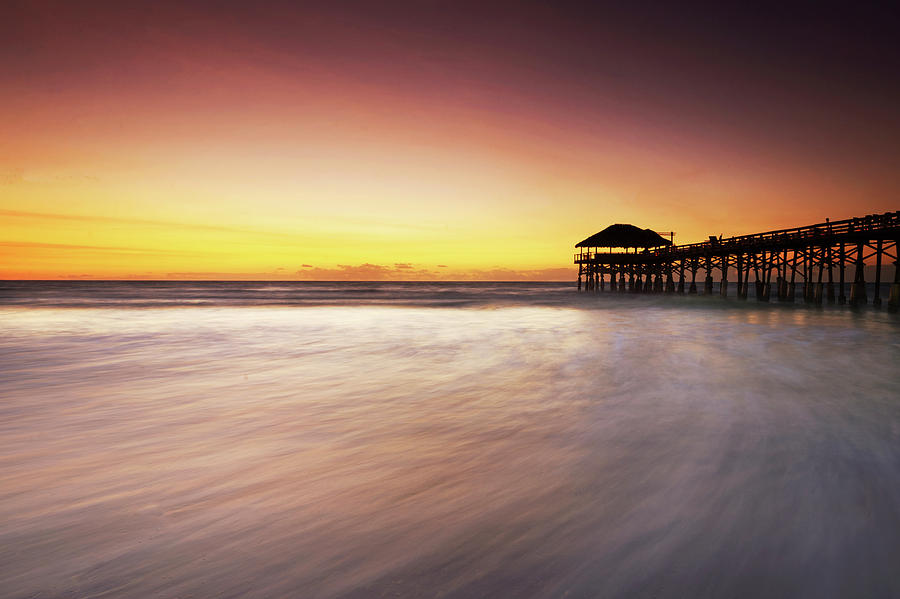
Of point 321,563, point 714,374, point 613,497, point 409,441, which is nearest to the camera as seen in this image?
point 321,563

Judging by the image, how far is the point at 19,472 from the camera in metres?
4.29

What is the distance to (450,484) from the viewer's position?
3943 millimetres

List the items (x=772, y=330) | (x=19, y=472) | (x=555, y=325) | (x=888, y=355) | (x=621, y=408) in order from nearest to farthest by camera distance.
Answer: (x=19, y=472) → (x=621, y=408) → (x=888, y=355) → (x=772, y=330) → (x=555, y=325)

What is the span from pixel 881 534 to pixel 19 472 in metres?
7.03

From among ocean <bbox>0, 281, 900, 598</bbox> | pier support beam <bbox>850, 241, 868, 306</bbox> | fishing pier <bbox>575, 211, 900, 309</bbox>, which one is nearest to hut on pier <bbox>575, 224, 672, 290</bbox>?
fishing pier <bbox>575, 211, 900, 309</bbox>

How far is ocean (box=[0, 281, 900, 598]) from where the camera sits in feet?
8.84

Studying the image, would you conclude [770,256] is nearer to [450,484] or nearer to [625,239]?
[625,239]

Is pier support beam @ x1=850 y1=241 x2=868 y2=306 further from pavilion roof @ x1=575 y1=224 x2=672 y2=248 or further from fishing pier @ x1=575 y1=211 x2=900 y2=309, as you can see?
pavilion roof @ x1=575 y1=224 x2=672 y2=248

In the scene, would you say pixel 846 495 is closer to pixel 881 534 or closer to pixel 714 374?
pixel 881 534

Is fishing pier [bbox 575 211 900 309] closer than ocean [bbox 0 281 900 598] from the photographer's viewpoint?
No

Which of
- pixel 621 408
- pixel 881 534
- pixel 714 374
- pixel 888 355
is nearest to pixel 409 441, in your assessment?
pixel 621 408

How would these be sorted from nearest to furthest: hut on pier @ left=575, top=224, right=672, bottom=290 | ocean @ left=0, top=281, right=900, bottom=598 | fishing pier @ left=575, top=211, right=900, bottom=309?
ocean @ left=0, top=281, right=900, bottom=598 → fishing pier @ left=575, top=211, right=900, bottom=309 → hut on pier @ left=575, top=224, right=672, bottom=290

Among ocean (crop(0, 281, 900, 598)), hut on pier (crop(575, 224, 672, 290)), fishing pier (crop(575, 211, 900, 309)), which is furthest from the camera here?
hut on pier (crop(575, 224, 672, 290))

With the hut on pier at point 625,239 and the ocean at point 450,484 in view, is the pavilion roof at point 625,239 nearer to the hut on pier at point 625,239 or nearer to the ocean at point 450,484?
the hut on pier at point 625,239
